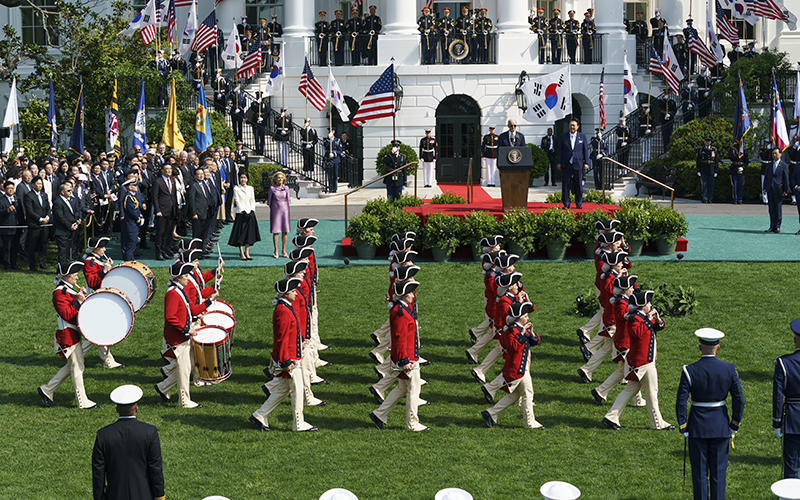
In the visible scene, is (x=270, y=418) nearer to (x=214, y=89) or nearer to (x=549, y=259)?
(x=549, y=259)

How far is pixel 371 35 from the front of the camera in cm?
3562

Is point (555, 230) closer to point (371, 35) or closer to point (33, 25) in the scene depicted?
point (371, 35)

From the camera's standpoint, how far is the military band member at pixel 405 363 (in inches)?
432

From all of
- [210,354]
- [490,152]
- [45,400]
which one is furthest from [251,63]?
[210,354]

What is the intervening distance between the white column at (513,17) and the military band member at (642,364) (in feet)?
85.8

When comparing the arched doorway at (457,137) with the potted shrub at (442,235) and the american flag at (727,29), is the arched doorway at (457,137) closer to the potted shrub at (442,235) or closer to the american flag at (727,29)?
the american flag at (727,29)

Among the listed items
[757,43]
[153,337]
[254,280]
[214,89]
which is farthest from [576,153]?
A: [757,43]

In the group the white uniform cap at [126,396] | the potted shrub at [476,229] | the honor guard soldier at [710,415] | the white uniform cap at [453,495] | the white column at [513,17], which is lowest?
the honor guard soldier at [710,415]

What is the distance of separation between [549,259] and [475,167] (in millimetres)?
15952

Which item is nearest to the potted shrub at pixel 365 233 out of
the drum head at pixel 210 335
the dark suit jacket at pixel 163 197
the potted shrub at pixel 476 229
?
the potted shrub at pixel 476 229

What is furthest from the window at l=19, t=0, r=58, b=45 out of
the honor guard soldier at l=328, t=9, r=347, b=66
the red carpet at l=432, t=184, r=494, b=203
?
the red carpet at l=432, t=184, r=494, b=203

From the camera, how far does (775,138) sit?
2595 centimetres

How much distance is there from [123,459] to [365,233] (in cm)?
1339

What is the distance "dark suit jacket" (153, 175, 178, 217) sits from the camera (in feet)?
66.6
